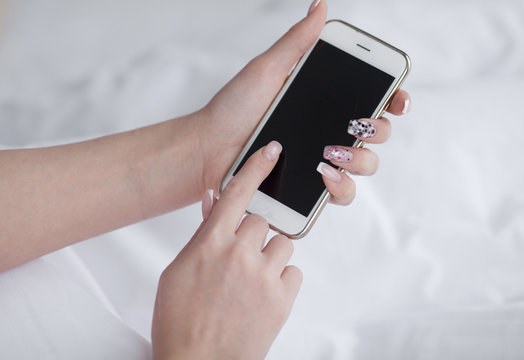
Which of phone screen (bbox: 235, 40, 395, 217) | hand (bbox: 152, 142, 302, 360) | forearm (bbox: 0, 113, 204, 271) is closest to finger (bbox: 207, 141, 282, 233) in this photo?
hand (bbox: 152, 142, 302, 360)

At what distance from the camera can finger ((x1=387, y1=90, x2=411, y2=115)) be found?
800mm

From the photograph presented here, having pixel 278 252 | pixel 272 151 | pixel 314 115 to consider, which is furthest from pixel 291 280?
pixel 314 115

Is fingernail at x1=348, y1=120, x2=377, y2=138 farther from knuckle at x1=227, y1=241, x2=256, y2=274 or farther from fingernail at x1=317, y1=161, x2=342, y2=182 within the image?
knuckle at x1=227, y1=241, x2=256, y2=274

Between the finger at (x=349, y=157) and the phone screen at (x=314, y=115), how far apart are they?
0.03 m

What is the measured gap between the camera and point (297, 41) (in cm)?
82

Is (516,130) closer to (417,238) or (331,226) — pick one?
(417,238)

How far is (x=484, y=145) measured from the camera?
98cm

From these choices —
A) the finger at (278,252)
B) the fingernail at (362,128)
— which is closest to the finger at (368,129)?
the fingernail at (362,128)

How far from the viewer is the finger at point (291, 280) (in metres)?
0.62

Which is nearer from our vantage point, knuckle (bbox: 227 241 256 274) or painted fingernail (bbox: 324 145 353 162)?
knuckle (bbox: 227 241 256 274)

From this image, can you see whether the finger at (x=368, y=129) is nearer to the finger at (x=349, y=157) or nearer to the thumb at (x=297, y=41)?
the finger at (x=349, y=157)

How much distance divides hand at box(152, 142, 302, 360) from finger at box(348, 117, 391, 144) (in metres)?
0.25

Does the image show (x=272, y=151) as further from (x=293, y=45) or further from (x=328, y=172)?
(x=293, y=45)

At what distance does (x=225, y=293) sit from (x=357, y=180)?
496 millimetres
